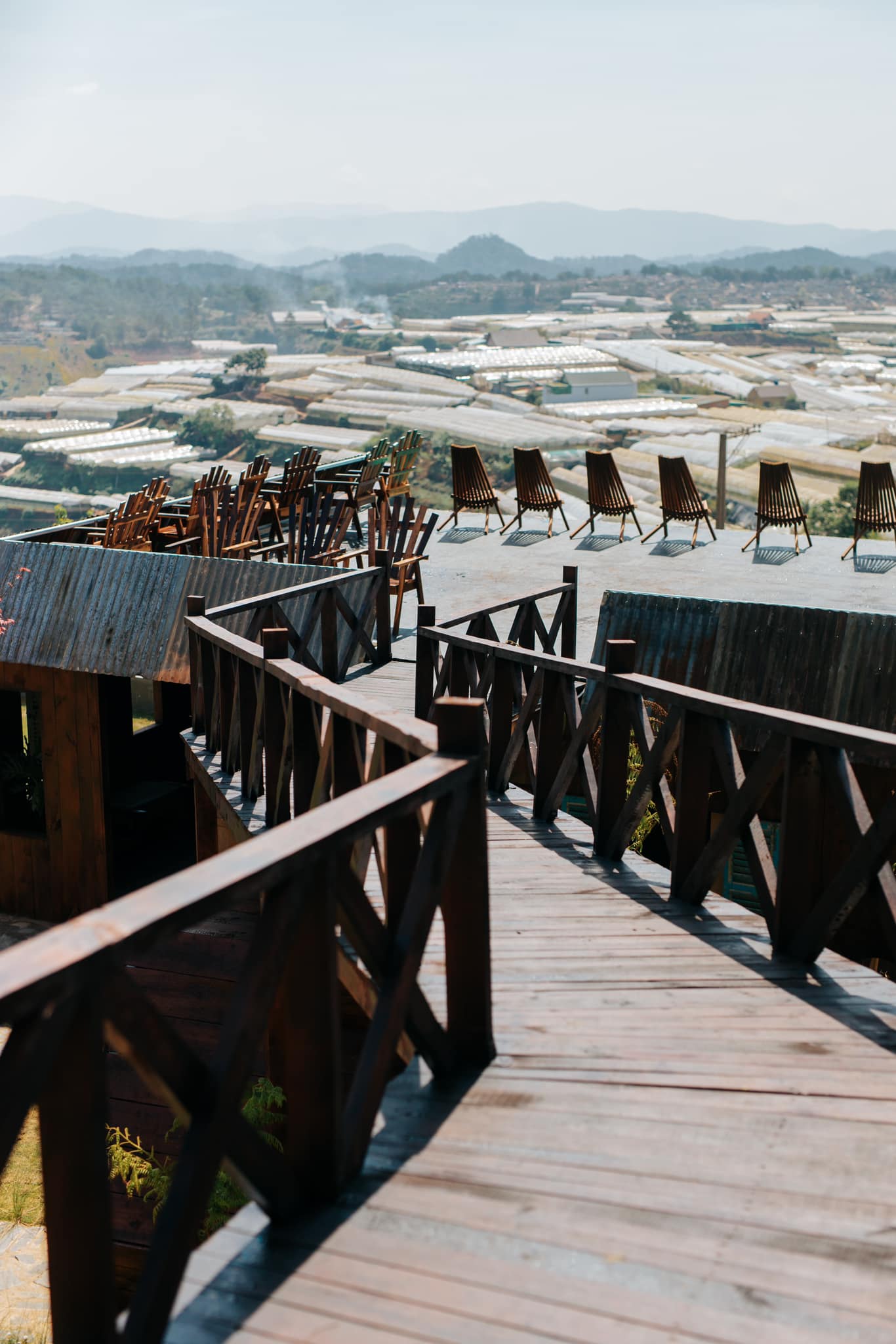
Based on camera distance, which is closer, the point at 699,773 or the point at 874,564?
the point at 699,773

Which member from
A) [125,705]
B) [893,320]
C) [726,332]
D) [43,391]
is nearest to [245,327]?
[43,391]

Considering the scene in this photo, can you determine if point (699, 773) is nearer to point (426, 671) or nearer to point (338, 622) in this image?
point (426, 671)

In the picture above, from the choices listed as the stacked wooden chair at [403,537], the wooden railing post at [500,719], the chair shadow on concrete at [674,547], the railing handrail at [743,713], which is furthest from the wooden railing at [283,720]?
the chair shadow on concrete at [674,547]

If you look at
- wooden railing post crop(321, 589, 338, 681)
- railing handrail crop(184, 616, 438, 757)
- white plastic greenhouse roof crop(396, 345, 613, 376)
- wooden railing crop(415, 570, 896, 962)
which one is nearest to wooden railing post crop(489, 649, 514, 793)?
wooden railing crop(415, 570, 896, 962)

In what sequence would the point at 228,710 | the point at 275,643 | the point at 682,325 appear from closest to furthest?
the point at 275,643
the point at 228,710
the point at 682,325

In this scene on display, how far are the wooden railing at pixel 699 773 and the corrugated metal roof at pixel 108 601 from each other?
4.13 m

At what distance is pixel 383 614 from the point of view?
356 inches

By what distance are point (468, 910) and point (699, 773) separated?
1.51 meters

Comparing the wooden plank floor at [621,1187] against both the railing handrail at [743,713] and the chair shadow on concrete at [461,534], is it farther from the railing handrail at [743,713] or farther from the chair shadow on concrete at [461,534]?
the chair shadow on concrete at [461,534]

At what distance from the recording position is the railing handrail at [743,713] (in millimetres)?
3381

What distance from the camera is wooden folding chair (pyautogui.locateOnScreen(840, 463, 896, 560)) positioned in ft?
40.1

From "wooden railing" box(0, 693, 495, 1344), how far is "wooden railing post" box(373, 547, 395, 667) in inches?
235

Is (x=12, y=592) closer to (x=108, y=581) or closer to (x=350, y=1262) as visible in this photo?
(x=108, y=581)

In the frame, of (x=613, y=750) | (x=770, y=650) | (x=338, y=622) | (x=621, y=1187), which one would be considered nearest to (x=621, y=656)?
(x=613, y=750)
